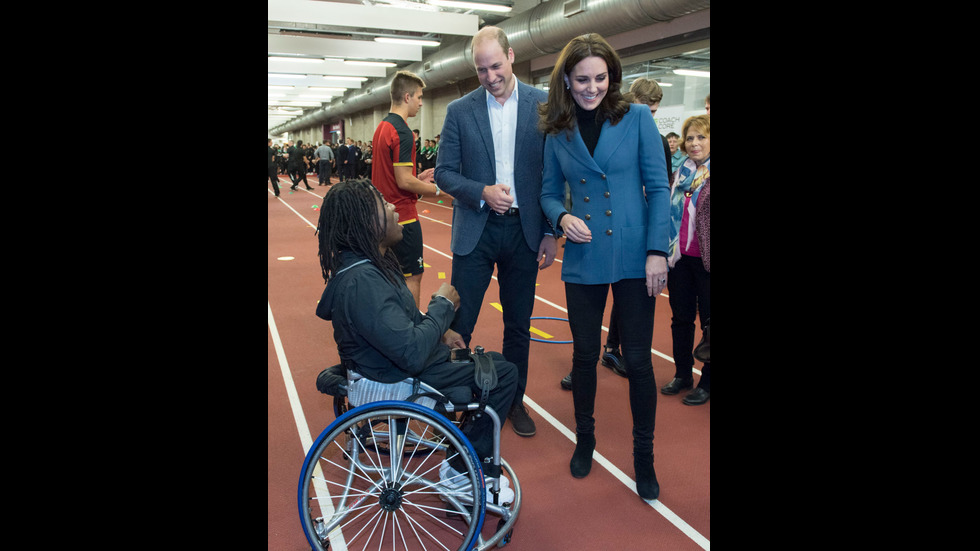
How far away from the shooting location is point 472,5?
11.6 m

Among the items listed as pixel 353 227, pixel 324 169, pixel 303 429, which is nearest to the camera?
pixel 353 227

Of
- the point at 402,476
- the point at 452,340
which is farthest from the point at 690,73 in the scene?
the point at 402,476

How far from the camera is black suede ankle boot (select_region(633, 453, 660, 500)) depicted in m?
2.38

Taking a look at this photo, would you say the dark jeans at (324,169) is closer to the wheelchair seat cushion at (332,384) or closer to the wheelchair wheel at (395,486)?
the wheelchair wheel at (395,486)

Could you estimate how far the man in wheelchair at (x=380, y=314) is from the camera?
1.86 m

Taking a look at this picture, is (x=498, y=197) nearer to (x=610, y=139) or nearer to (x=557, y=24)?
(x=610, y=139)

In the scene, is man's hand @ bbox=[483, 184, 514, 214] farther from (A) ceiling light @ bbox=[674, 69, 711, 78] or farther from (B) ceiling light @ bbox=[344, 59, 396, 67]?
(B) ceiling light @ bbox=[344, 59, 396, 67]

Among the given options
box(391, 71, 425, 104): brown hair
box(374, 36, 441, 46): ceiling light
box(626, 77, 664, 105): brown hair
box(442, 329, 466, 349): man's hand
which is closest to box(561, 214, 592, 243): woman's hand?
box(442, 329, 466, 349): man's hand

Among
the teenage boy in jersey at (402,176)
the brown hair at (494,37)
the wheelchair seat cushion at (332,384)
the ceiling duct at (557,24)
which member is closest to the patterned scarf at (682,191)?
the brown hair at (494,37)

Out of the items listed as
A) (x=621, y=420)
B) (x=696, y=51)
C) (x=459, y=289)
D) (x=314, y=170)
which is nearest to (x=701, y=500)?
(x=621, y=420)

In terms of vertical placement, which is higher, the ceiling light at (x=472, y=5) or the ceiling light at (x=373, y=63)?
the ceiling light at (x=373, y=63)

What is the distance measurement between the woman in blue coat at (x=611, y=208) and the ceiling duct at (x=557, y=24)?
6159 millimetres

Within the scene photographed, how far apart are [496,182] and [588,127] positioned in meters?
0.53

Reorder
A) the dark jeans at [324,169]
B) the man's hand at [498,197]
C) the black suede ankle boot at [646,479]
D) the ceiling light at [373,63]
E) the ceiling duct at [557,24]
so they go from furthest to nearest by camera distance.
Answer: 1. the dark jeans at [324,169]
2. the ceiling light at [373,63]
3. the ceiling duct at [557,24]
4. the man's hand at [498,197]
5. the black suede ankle boot at [646,479]
